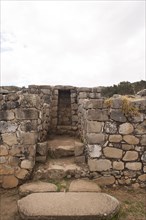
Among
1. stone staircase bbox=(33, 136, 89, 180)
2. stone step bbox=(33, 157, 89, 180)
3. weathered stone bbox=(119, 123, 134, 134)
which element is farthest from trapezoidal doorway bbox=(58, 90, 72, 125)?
weathered stone bbox=(119, 123, 134, 134)

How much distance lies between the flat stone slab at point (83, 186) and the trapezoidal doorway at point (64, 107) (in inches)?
203

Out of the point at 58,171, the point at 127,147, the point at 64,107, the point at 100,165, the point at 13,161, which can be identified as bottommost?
the point at 58,171

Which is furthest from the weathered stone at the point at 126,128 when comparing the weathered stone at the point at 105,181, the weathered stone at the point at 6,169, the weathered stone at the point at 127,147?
the weathered stone at the point at 6,169

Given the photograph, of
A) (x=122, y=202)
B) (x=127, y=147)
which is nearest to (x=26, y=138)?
(x=127, y=147)

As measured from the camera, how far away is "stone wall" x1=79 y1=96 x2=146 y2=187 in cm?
598

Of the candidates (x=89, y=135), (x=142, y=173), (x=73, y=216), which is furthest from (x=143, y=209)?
(x=89, y=135)

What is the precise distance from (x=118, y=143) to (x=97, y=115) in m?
0.79

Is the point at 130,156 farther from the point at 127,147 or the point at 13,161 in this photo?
the point at 13,161

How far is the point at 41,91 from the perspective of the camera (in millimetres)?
10016

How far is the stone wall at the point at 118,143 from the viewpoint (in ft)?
19.6

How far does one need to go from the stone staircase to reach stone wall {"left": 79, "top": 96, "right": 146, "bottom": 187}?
43 cm

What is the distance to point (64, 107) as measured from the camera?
36.5 feet

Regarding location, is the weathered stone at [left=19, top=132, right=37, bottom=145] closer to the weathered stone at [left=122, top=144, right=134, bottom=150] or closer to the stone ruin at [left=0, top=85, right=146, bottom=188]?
the stone ruin at [left=0, top=85, right=146, bottom=188]

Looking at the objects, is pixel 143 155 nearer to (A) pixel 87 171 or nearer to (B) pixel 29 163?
(A) pixel 87 171
